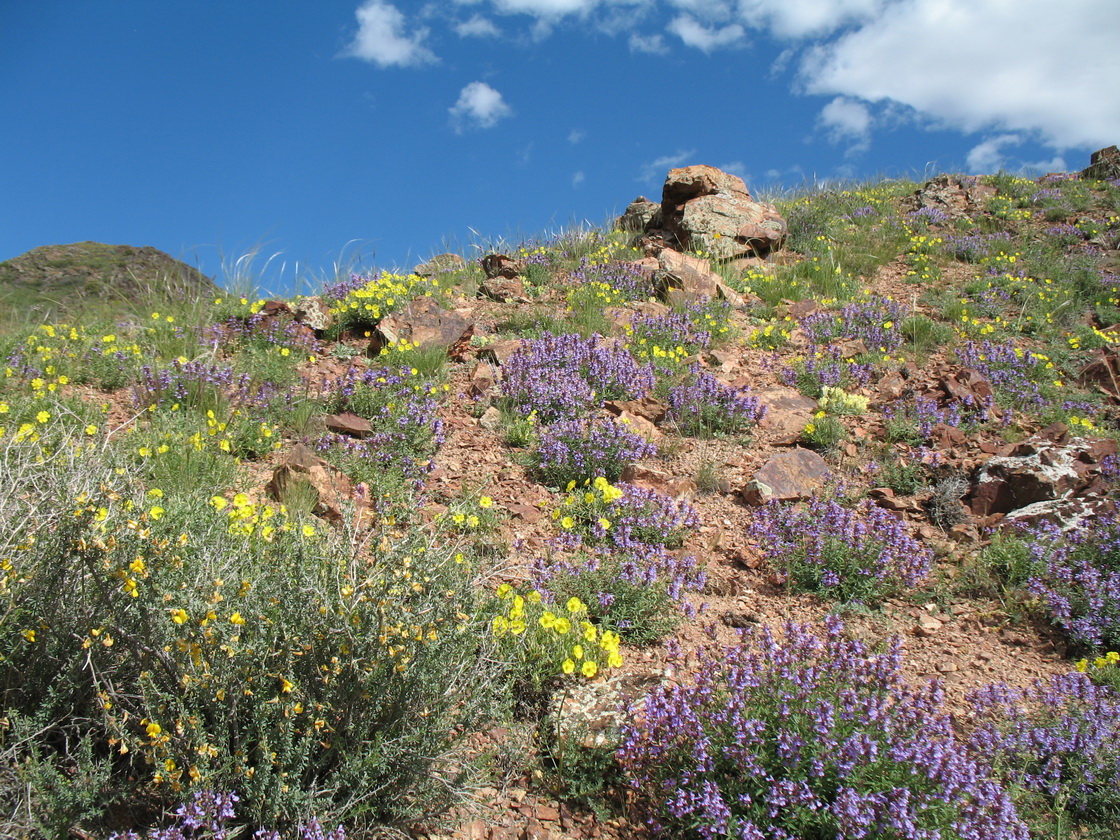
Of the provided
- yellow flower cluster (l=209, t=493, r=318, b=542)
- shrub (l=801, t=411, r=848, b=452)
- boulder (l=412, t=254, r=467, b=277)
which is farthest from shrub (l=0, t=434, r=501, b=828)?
boulder (l=412, t=254, r=467, b=277)

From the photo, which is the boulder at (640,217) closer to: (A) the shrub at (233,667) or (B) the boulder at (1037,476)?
(B) the boulder at (1037,476)

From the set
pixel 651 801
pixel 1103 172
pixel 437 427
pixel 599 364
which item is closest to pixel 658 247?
pixel 599 364

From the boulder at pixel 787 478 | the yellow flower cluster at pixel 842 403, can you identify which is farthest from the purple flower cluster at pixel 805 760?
the yellow flower cluster at pixel 842 403

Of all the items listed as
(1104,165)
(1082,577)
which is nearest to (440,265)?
(1082,577)

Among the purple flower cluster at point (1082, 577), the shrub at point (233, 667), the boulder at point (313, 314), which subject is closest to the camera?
the shrub at point (233, 667)

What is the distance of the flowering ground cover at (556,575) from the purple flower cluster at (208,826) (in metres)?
0.01

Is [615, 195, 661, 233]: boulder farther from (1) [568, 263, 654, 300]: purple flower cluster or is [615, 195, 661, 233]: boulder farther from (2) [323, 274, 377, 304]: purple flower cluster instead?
(2) [323, 274, 377, 304]: purple flower cluster

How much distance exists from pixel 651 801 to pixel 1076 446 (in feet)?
14.1

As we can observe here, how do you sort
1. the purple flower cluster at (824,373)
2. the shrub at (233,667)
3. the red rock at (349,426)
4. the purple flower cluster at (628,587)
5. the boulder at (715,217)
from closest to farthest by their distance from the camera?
the shrub at (233,667) < the purple flower cluster at (628,587) < the red rock at (349,426) < the purple flower cluster at (824,373) < the boulder at (715,217)

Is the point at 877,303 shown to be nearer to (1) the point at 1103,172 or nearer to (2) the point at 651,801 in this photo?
→ (2) the point at 651,801

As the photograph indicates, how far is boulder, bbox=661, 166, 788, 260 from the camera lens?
10.6m

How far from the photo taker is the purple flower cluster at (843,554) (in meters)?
4.03

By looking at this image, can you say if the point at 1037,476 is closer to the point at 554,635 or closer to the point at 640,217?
the point at 554,635

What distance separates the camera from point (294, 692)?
7.37ft
